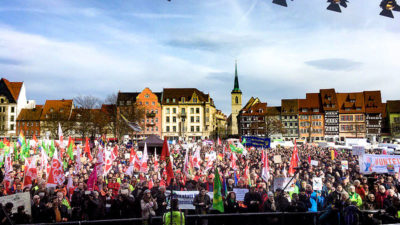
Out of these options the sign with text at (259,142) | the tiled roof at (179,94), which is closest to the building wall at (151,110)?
the tiled roof at (179,94)

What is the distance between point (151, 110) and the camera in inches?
3610

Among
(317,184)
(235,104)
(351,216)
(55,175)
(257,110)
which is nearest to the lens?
(351,216)

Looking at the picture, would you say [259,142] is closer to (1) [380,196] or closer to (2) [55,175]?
(1) [380,196]

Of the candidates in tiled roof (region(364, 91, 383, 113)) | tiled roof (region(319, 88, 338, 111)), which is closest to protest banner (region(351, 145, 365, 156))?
tiled roof (region(319, 88, 338, 111))

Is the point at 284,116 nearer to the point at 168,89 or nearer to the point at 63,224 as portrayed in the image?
the point at 168,89

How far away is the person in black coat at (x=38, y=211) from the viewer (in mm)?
Answer: 8992

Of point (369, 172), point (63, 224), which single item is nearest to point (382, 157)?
point (369, 172)

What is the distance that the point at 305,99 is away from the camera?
93.7 m

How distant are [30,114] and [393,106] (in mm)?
88342

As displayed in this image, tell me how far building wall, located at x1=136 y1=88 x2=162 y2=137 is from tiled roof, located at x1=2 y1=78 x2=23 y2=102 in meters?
29.0

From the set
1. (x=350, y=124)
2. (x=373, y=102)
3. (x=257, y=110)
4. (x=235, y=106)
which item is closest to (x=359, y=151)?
(x=350, y=124)

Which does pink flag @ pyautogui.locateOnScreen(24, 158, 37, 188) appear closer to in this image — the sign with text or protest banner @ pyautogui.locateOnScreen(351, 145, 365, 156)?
the sign with text

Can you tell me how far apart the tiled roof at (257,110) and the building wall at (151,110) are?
924 inches

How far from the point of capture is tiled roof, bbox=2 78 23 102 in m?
88.1
